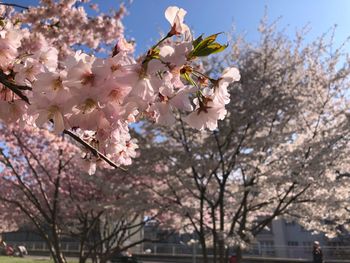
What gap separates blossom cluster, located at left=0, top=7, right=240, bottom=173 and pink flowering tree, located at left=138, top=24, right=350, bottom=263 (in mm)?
6934

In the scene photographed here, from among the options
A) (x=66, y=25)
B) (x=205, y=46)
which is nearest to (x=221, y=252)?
(x=66, y=25)

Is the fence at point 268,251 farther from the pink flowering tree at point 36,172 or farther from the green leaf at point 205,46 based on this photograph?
the green leaf at point 205,46

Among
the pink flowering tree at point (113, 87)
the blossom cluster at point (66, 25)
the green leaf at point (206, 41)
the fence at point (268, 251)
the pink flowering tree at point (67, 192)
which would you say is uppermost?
the blossom cluster at point (66, 25)

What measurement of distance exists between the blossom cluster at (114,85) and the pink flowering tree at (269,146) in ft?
22.7

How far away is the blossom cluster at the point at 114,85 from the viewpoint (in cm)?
103

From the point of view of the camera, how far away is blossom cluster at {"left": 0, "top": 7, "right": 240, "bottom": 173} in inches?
40.4

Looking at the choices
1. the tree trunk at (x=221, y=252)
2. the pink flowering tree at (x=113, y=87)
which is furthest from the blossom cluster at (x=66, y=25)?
the tree trunk at (x=221, y=252)

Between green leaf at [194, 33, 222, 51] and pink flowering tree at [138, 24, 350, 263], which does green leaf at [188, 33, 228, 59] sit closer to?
green leaf at [194, 33, 222, 51]

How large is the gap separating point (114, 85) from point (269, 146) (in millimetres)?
8755

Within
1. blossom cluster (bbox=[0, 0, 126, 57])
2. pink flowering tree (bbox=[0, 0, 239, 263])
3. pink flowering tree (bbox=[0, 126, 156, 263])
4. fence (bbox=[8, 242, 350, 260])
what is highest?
blossom cluster (bbox=[0, 0, 126, 57])

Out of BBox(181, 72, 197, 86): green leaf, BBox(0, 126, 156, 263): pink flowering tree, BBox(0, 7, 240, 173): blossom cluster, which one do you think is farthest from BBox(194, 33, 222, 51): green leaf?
BBox(0, 126, 156, 263): pink flowering tree

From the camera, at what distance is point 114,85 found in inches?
40.6

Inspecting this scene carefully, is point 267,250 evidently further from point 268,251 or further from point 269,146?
point 269,146

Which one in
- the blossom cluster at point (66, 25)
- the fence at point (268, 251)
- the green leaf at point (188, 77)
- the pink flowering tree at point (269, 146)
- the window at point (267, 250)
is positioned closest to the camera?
the green leaf at point (188, 77)
